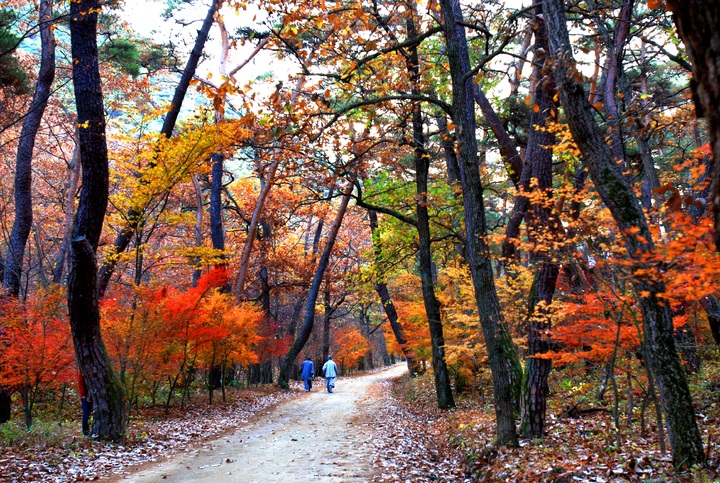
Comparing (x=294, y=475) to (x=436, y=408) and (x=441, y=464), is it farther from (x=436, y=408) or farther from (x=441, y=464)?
(x=436, y=408)

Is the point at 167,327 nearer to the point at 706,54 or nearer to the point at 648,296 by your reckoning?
the point at 648,296

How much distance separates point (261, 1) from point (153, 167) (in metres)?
6.98

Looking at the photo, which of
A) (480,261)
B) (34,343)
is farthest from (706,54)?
(34,343)

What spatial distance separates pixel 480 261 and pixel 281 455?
4.38 meters

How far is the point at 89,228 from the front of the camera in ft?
26.6

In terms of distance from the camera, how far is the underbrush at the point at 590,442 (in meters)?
4.84

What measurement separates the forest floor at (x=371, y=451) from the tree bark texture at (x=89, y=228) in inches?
27.3

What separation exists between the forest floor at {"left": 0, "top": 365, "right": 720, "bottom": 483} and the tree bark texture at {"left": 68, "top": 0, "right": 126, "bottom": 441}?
2.27 ft

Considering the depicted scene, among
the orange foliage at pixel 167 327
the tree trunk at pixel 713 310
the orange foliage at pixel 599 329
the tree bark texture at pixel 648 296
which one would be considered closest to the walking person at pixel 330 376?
the orange foliage at pixel 167 327

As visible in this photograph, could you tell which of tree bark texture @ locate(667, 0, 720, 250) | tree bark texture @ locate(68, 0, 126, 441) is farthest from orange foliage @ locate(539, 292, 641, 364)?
tree bark texture @ locate(68, 0, 126, 441)

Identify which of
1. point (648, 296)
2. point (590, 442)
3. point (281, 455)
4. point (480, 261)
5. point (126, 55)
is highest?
point (126, 55)

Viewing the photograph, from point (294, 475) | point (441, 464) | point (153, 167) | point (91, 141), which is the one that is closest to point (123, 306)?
point (153, 167)

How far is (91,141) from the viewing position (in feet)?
26.3

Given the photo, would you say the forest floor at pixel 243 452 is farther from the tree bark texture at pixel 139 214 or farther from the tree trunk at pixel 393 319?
the tree trunk at pixel 393 319
